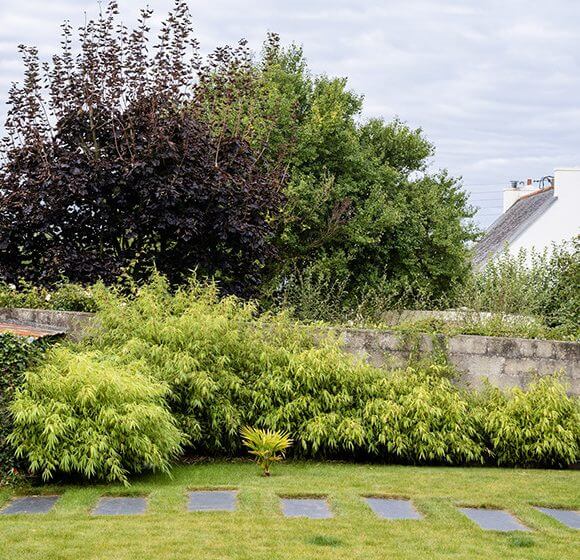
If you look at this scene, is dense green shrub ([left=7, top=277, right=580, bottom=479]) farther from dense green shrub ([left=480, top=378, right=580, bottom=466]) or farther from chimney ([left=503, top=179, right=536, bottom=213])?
chimney ([left=503, top=179, right=536, bottom=213])

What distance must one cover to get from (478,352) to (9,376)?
520cm

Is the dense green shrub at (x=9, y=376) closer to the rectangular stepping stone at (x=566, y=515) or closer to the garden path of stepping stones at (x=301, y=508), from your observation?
the garden path of stepping stones at (x=301, y=508)

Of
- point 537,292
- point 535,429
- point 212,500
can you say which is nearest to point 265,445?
point 212,500

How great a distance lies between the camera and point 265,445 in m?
8.71

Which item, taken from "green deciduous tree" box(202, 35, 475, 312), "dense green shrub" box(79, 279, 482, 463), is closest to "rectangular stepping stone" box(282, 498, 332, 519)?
"dense green shrub" box(79, 279, 482, 463)

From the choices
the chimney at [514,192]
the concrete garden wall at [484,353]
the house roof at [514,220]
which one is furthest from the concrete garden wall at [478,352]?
the chimney at [514,192]

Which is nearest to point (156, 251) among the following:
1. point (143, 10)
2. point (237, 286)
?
point (237, 286)

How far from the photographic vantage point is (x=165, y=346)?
942 cm

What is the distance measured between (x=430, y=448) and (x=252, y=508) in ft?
9.35

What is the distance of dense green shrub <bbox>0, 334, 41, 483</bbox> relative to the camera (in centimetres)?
800

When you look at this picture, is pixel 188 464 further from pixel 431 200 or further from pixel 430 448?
pixel 431 200

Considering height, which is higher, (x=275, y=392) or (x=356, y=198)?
(x=356, y=198)

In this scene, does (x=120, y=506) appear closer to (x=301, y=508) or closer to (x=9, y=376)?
(x=301, y=508)

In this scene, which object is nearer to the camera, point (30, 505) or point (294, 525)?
point (294, 525)
